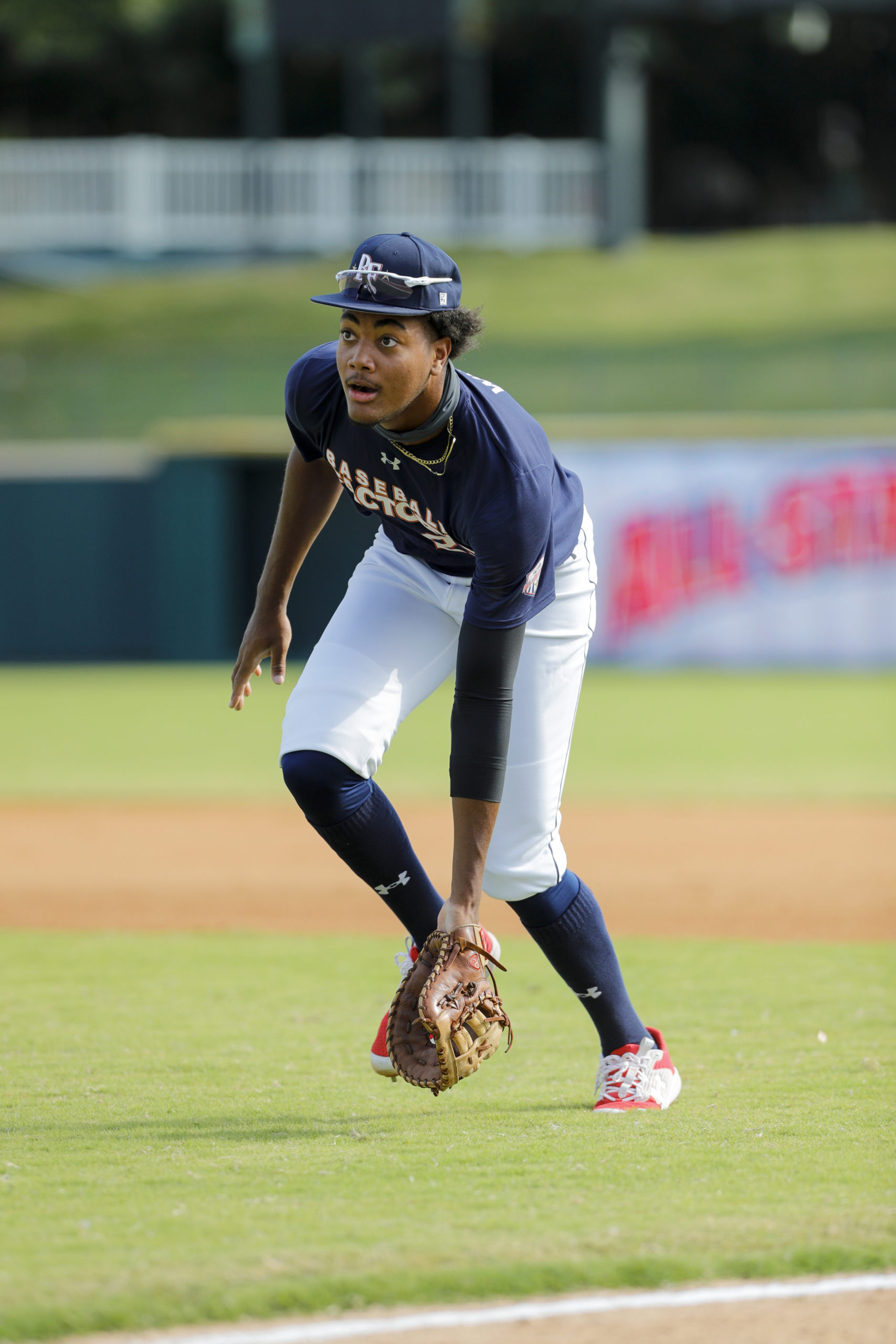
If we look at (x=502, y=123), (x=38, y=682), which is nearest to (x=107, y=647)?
(x=38, y=682)

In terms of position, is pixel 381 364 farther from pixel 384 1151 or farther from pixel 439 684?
pixel 384 1151

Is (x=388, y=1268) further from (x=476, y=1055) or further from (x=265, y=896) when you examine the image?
(x=265, y=896)

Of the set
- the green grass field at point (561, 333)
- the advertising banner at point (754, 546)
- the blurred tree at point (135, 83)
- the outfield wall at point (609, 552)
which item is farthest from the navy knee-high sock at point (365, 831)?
the blurred tree at point (135, 83)

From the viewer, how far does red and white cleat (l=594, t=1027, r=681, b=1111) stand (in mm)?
3691

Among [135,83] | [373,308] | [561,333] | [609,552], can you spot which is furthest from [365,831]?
[135,83]

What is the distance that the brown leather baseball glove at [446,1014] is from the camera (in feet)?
11.1

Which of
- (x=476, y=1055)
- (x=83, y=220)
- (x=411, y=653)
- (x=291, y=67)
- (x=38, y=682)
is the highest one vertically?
(x=291, y=67)

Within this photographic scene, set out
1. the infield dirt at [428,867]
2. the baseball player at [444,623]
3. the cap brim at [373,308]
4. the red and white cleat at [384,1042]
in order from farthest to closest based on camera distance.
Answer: the infield dirt at [428,867] < the red and white cleat at [384,1042] < the baseball player at [444,623] < the cap brim at [373,308]

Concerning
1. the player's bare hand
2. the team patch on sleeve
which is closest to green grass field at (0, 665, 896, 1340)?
the player's bare hand

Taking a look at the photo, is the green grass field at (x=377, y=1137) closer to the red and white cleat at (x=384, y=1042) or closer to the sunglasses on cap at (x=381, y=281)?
the red and white cleat at (x=384, y=1042)

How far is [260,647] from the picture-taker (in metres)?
4.14

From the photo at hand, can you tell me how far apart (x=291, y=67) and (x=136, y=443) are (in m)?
13.4

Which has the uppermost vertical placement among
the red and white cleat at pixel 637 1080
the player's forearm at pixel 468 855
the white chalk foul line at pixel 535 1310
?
the player's forearm at pixel 468 855

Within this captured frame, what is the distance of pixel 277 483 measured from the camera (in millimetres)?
17922
